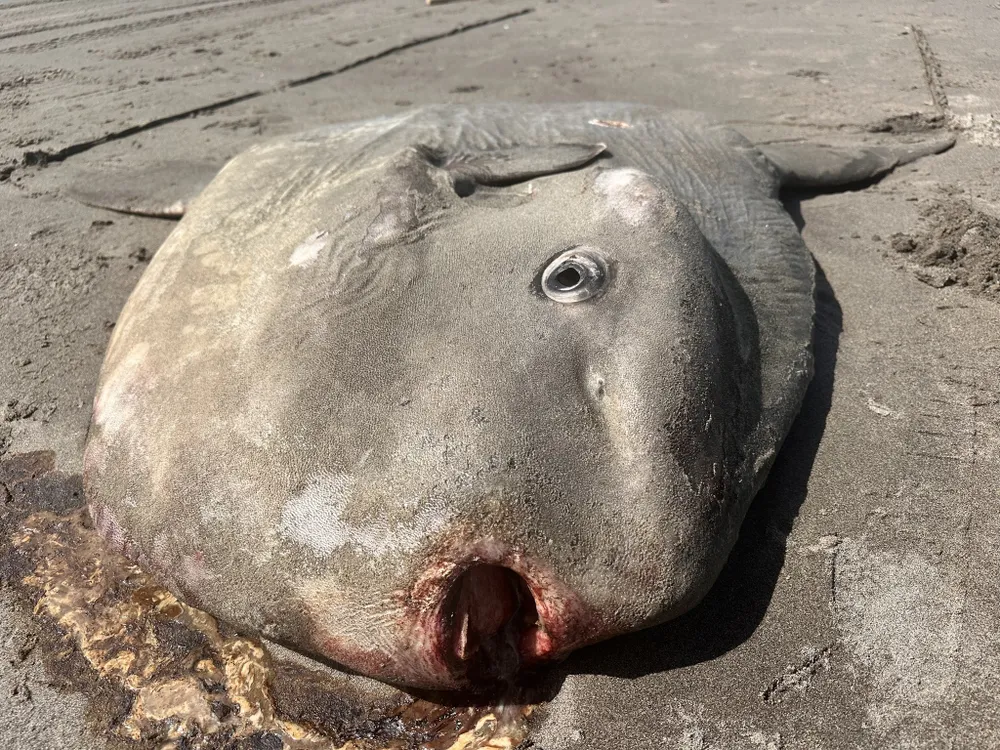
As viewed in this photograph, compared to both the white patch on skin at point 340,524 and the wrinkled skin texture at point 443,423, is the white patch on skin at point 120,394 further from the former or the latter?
the white patch on skin at point 340,524

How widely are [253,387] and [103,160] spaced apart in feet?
11.8

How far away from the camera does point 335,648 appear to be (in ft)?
5.44

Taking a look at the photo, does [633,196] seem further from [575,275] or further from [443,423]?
[443,423]

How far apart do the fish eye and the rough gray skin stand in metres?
0.01

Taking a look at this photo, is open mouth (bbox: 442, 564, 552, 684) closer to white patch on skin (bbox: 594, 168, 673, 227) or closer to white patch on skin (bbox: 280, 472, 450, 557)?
white patch on skin (bbox: 280, 472, 450, 557)

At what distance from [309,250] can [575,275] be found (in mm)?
763

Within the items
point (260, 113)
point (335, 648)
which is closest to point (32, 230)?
point (260, 113)

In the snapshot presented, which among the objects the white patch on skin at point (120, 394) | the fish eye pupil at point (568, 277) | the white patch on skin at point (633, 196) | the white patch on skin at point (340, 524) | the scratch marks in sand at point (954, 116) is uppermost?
the white patch on skin at point (633, 196)

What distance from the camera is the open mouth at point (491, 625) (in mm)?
1604

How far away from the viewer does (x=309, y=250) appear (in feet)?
6.99

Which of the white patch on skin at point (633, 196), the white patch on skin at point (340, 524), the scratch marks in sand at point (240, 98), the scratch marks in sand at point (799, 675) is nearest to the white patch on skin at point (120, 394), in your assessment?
the white patch on skin at point (340, 524)

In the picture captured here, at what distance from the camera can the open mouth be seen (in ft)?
5.26

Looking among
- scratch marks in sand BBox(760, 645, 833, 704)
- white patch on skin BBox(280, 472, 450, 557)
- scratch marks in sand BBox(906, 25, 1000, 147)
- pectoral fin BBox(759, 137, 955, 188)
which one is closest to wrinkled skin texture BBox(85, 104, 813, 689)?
white patch on skin BBox(280, 472, 450, 557)

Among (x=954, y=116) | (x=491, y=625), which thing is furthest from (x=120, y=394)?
(x=954, y=116)
